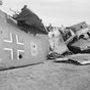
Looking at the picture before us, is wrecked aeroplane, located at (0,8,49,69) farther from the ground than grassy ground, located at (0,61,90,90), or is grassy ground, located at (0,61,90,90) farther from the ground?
wrecked aeroplane, located at (0,8,49,69)

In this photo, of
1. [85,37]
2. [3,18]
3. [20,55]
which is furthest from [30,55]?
[85,37]

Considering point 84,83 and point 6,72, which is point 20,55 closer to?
point 6,72

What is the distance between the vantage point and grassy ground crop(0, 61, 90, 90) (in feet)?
11.4

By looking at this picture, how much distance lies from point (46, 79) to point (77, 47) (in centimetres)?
322

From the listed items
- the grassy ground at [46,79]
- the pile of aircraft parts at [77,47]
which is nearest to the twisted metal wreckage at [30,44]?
the pile of aircraft parts at [77,47]

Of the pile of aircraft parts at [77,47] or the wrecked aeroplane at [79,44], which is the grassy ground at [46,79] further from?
the wrecked aeroplane at [79,44]

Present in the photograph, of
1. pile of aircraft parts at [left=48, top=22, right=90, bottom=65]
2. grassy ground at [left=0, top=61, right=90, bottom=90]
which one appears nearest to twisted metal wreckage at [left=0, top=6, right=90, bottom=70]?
pile of aircraft parts at [left=48, top=22, right=90, bottom=65]

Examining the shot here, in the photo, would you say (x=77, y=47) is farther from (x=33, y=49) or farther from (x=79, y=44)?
(x=33, y=49)

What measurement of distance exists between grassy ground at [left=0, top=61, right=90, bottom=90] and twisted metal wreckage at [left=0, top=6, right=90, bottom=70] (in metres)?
0.51

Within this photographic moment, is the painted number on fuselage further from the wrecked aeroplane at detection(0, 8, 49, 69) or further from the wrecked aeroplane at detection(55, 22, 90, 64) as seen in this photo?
the wrecked aeroplane at detection(55, 22, 90, 64)

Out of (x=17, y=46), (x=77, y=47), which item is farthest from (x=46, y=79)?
(x=77, y=47)

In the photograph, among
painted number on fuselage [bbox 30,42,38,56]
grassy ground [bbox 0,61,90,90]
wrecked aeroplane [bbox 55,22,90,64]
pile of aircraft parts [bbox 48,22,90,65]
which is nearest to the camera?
grassy ground [bbox 0,61,90,90]

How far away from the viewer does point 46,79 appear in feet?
12.9

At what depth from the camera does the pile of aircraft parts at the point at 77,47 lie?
579 centimetres
